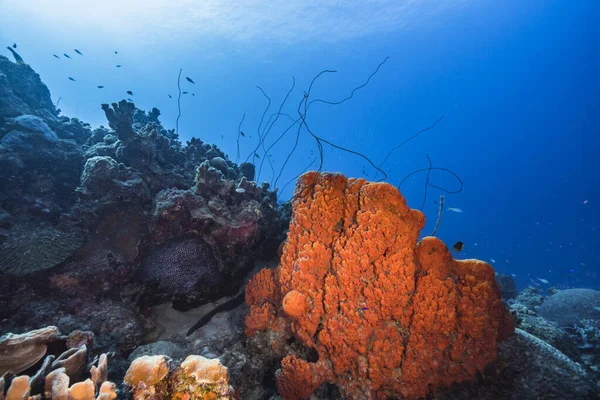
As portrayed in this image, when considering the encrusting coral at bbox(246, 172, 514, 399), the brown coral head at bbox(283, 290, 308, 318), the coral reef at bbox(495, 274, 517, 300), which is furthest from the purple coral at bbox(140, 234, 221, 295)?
the coral reef at bbox(495, 274, 517, 300)

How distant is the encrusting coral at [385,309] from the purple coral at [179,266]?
7.77 feet

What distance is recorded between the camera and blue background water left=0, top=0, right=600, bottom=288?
3769 centimetres

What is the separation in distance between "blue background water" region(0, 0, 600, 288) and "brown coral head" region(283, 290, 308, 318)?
11.4 metres

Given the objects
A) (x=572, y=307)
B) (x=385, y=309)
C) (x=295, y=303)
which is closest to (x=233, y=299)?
(x=295, y=303)

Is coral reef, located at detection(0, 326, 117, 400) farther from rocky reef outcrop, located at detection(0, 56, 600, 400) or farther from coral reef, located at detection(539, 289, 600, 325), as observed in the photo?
coral reef, located at detection(539, 289, 600, 325)

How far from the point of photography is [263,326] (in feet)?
12.5

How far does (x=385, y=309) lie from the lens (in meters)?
3.11

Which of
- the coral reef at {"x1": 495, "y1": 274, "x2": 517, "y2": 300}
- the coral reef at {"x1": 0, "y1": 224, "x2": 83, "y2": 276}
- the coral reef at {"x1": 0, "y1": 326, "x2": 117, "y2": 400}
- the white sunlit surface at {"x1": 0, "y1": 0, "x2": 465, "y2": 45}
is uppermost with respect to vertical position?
the white sunlit surface at {"x1": 0, "y1": 0, "x2": 465, "y2": 45}

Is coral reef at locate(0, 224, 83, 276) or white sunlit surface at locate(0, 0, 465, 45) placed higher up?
white sunlit surface at locate(0, 0, 465, 45)

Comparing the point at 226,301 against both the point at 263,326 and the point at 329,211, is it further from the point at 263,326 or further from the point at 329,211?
the point at 329,211

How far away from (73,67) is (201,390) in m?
118

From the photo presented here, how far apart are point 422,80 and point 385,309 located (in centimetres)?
9478

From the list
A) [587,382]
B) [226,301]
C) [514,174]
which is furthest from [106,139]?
[514,174]

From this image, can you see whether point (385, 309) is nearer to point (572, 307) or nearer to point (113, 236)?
point (113, 236)
